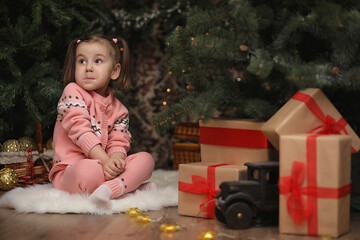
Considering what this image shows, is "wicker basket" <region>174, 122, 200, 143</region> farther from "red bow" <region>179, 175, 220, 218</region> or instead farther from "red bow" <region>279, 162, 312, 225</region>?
"red bow" <region>279, 162, 312, 225</region>

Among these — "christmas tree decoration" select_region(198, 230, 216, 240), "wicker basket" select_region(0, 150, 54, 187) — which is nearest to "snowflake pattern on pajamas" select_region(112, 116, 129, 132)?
"wicker basket" select_region(0, 150, 54, 187)

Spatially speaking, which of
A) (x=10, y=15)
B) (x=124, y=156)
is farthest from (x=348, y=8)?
(x=10, y=15)

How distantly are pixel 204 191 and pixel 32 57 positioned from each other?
119 centimetres

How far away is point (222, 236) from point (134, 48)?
168 cm

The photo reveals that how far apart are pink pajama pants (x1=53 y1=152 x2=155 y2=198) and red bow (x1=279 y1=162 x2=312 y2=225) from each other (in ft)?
2.15

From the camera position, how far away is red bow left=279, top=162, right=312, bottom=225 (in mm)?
1340

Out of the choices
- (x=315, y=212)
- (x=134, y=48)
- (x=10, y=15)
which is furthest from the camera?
(x=134, y=48)

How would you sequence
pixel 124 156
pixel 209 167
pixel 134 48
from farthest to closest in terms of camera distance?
pixel 134 48, pixel 124 156, pixel 209 167

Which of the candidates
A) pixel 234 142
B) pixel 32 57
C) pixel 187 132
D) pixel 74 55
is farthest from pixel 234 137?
pixel 32 57

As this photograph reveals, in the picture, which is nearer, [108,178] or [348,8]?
[348,8]

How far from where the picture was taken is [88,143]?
1805 mm

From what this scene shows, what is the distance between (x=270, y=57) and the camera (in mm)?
1548

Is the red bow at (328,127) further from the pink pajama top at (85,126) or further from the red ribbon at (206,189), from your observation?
the pink pajama top at (85,126)

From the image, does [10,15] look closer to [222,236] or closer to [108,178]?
[108,178]
